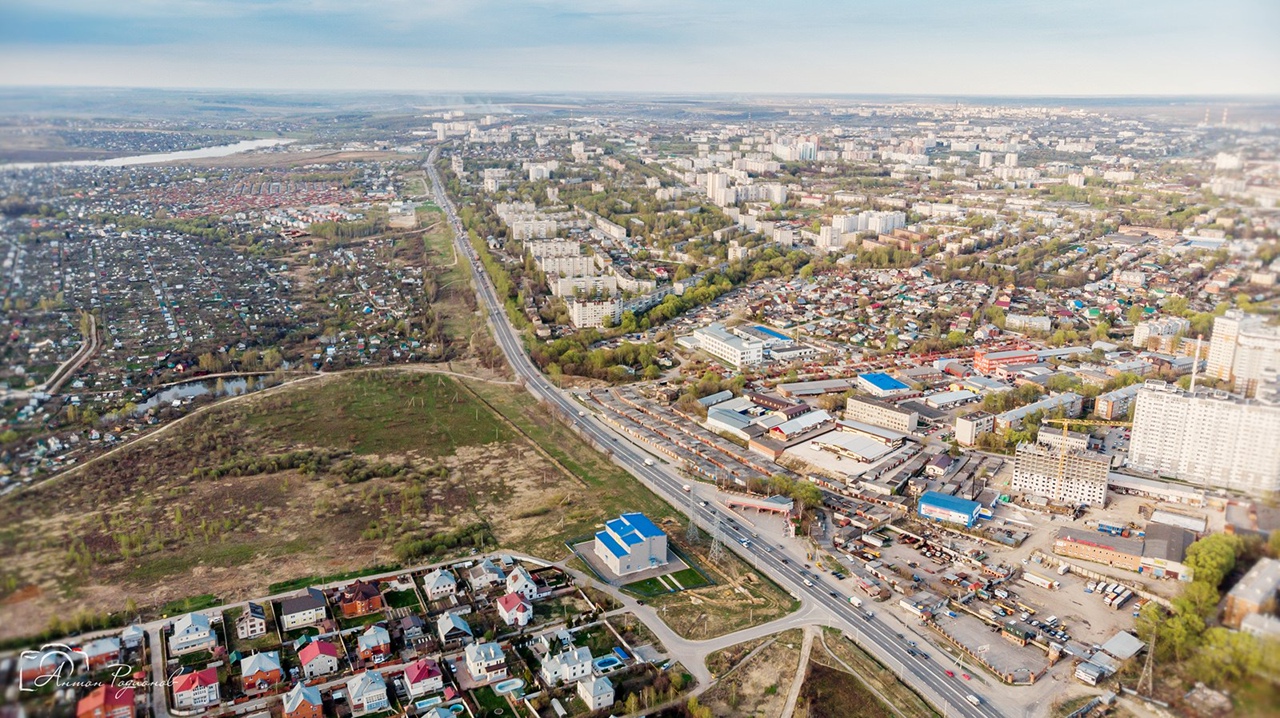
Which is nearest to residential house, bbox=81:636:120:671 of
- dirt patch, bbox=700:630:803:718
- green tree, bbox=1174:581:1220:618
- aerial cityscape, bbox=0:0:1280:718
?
aerial cityscape, bbox=0:0:1280:718

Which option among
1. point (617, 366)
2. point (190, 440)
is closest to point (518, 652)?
point (190, 440)

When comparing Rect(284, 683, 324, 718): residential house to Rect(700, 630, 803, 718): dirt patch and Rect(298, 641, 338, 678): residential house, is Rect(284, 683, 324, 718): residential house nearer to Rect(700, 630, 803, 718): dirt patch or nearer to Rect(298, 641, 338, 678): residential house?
Rect(298, 641, 338, 678): residential house

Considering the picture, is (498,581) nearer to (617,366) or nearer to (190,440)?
(190,440)

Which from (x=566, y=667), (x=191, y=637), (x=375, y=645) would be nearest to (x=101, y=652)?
(x=191, y=637)

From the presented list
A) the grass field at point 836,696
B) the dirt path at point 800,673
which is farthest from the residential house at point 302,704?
the grass field at point 836,696

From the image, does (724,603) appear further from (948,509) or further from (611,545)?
(948,509)
